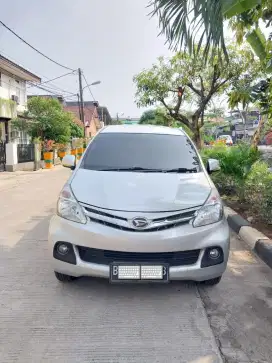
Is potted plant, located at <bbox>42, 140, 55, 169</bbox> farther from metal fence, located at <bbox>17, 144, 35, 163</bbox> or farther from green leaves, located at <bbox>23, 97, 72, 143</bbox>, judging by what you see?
metal fence, located at <bbox>17, 144, 35, 163</bbox>

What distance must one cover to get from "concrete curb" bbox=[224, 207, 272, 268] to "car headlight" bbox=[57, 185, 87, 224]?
8.28ft

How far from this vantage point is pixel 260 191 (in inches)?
261

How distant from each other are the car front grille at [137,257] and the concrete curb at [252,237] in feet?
5.50

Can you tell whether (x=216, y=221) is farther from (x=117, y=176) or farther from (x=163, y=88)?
(x=163, y=88)

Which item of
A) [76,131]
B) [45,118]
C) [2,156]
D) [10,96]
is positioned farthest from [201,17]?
[76,131]

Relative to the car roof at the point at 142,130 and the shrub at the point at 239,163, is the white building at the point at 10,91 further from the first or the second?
the car roof at the point at 142,130

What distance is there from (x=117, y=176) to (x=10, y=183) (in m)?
10.1

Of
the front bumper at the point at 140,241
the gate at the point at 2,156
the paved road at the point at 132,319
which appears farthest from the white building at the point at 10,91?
the front bumper at the point at 140,241

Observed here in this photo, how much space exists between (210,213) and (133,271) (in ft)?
2.99

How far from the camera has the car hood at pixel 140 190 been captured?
3199 mm

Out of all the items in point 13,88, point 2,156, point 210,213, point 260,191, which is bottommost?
point 260,191

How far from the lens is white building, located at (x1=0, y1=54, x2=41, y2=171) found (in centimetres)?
1870

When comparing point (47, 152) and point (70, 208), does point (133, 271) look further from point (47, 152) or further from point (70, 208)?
point (47, 152)

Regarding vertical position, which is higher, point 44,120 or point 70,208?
point 44,120
